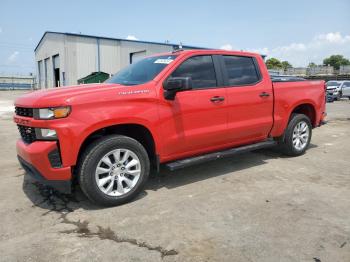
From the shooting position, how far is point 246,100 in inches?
202

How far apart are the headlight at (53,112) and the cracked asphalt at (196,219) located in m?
1.13

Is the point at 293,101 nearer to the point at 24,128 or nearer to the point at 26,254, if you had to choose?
the point at 24,128

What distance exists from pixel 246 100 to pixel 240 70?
50 cm

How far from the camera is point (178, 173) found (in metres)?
5.36

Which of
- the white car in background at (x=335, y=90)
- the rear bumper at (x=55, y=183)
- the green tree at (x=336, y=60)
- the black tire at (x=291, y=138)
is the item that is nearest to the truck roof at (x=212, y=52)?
the black tire at (x=291, y=138)

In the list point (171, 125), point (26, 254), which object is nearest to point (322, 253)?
point (171, 125)

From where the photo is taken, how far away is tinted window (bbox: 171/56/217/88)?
459 centimetres

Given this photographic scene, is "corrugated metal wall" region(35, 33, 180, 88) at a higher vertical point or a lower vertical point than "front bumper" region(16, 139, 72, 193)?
higher

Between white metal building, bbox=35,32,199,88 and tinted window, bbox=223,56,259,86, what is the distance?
26553mm

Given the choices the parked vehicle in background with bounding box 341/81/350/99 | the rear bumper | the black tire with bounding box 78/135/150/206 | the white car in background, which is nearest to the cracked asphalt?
the black tire with bounding box 78/135/150/206

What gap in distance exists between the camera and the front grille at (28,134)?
12.5ft

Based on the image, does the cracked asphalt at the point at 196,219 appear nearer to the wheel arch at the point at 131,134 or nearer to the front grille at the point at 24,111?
the wheel arch at the point at 131,134

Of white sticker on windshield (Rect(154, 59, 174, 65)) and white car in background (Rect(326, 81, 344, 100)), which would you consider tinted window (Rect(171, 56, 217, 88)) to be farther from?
white car in background (Rect(326, 81, 344, 100))

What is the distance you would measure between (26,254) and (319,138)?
287 inches
